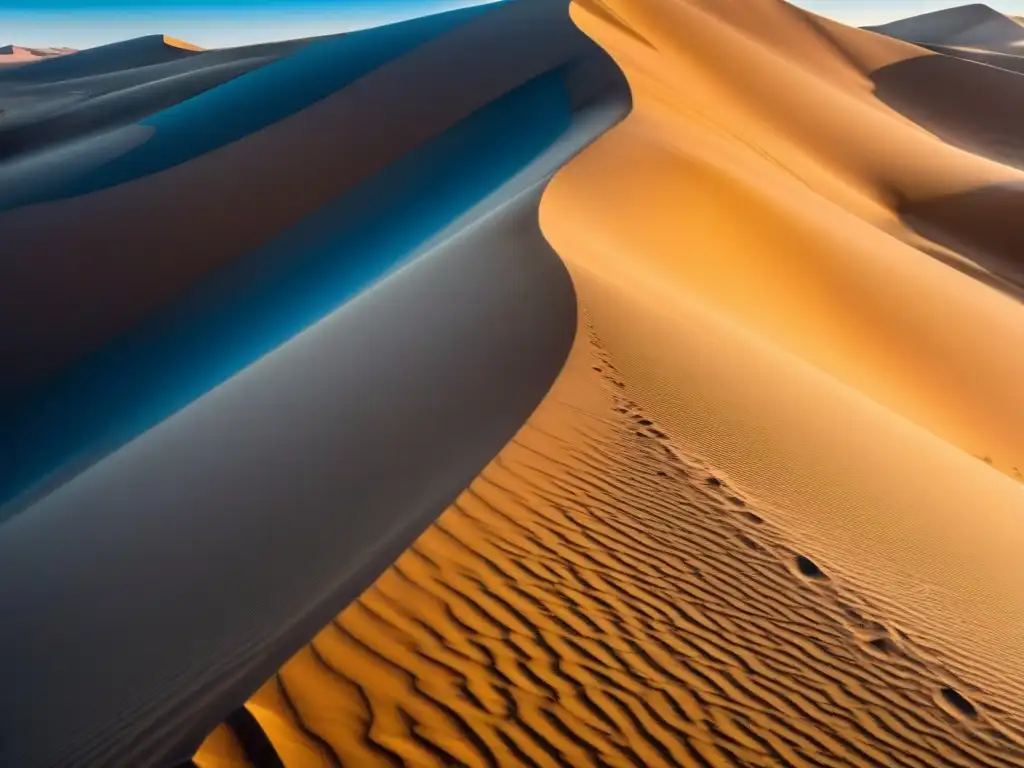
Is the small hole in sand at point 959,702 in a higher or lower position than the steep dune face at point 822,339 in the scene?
lower

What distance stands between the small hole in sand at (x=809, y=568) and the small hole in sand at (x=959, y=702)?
686mm

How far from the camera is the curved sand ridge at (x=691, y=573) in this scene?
2.76 meters

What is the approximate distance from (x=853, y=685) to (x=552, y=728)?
130cm

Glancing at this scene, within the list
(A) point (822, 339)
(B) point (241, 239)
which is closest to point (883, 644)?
A: (A) point (822, 339)

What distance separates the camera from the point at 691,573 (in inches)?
144

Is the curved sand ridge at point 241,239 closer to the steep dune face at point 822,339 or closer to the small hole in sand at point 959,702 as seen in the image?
the steep dune face at point 822,339

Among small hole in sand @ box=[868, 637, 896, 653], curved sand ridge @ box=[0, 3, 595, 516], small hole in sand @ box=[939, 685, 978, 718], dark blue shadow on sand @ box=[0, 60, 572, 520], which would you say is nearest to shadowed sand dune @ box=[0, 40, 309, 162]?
curved sand ridge @ box=[0, 3, 595, 516]

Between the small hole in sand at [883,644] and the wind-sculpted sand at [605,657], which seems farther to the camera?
the small hole in sand at [883,644]

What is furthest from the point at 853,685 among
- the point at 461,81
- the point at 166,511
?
the point at 461,81

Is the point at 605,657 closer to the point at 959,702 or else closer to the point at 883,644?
the point at 883,644

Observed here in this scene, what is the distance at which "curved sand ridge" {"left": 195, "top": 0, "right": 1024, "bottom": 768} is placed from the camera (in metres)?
2.76

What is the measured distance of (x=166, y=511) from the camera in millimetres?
4754

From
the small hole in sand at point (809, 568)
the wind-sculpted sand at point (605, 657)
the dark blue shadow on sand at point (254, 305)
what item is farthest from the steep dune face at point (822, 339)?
the dark blue shadow on sand at point (254, 305)

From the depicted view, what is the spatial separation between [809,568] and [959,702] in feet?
2.67
